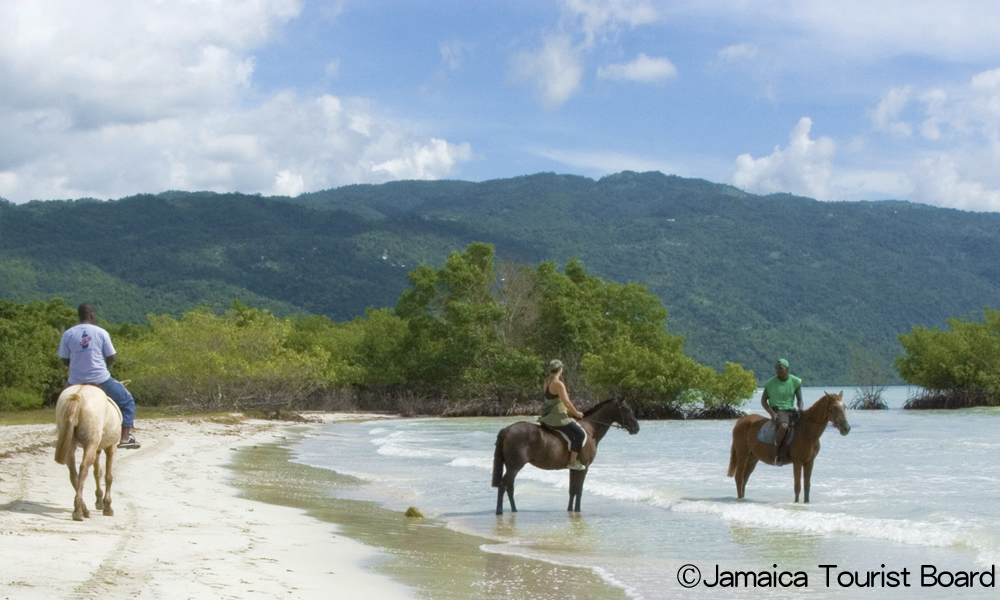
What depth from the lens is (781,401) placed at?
1346 cm

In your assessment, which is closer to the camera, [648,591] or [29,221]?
[648,591]

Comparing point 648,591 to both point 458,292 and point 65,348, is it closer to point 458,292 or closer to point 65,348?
point 65,348

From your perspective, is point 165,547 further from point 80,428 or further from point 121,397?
point 121,397

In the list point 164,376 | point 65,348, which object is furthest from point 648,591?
point 164,376

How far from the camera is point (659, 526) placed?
41.1 ft

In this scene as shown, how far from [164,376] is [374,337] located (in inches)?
815

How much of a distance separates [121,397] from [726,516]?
26.4ft

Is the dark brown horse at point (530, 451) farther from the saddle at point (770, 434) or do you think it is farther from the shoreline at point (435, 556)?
the saddle at point (770, 434)

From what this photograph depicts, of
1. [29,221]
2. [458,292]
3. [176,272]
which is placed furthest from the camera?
[29,221]

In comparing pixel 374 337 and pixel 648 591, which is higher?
pixel 374 337

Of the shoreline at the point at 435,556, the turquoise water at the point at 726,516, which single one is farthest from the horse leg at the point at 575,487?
the shoreline at the point at 435,556

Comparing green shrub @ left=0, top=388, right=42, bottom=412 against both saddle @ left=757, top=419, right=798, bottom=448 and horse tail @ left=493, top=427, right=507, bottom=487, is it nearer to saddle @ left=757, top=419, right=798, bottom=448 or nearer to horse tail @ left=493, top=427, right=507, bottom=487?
horse tail @ left=493, top=427, right=507, bottom=487

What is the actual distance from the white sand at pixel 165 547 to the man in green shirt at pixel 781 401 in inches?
244

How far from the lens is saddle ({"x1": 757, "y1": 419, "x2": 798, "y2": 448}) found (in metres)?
13.4
